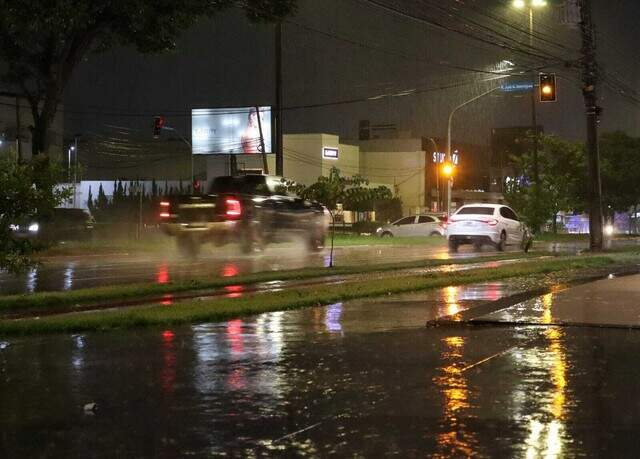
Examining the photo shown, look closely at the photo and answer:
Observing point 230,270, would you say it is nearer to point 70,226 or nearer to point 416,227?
point 70,226

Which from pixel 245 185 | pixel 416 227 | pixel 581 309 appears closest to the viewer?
pixel 581 309

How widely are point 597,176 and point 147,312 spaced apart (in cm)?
2137

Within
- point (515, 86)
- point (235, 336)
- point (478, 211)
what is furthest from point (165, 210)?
point (515, 86)

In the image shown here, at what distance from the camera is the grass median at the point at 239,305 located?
10.7 metres

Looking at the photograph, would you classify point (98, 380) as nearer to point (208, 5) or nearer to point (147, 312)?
point (147, 312)

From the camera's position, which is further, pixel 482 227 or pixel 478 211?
pixel 478 211

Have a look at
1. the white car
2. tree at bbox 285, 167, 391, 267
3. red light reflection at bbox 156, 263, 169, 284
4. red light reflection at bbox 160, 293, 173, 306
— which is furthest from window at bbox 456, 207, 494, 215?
red light reflection at bbox 160, 293, 173, 306

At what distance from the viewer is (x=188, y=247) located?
74.0ft

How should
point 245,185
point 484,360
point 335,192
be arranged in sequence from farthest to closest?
1. point 335,192
2. point 245,185
3. point 484,360

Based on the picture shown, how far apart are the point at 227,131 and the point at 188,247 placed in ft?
174

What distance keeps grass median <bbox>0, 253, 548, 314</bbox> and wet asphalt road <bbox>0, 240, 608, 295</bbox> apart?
949 millimetres

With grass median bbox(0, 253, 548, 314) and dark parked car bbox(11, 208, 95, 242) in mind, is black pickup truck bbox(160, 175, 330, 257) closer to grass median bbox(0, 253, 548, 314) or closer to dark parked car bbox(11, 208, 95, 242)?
grass median bbox(0, 253, 548, 314)

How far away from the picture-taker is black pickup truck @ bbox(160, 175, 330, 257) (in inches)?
853

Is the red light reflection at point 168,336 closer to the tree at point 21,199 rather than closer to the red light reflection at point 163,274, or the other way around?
the tree at point 21,199
